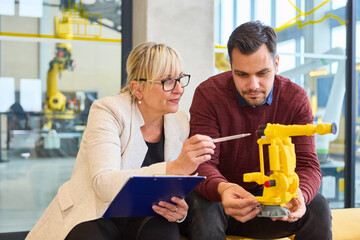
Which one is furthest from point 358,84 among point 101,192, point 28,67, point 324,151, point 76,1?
point 101,192

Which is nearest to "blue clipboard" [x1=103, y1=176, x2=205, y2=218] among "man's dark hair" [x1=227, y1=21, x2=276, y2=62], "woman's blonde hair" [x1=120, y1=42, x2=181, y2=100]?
"woman's blonde hair" [x1=120, y1=42, x2=181, y2=100]

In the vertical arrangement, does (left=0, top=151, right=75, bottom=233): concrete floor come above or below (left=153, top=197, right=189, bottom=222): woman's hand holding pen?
below

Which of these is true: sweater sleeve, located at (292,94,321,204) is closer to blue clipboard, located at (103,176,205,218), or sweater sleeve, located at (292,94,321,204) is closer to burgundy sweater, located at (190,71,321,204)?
burgundy sweater, located at (190,71,321,204)

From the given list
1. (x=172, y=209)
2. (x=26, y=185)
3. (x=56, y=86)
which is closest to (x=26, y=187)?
(x=26, y=185)

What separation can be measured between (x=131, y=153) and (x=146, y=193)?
1.20 ft

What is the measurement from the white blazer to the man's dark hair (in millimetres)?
506

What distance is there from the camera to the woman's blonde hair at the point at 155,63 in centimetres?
191

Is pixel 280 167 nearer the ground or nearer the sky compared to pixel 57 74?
nearer the ground

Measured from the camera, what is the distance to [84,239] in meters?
1.64

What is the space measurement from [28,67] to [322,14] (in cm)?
300

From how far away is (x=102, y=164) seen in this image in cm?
170

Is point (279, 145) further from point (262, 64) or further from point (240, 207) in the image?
point (262, 64)

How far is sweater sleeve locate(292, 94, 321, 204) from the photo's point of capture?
1853mm

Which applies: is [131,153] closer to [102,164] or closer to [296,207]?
[102,164]
